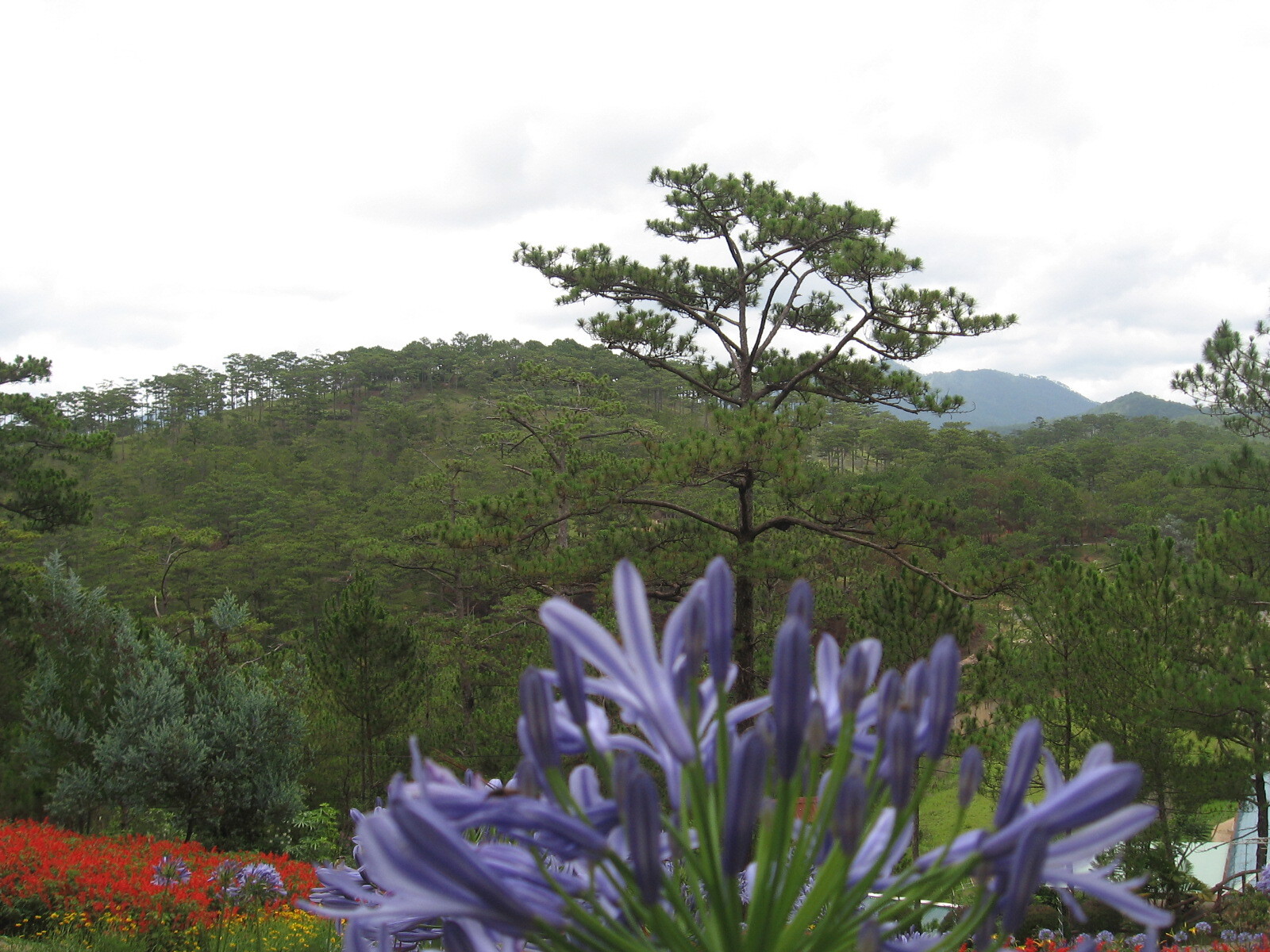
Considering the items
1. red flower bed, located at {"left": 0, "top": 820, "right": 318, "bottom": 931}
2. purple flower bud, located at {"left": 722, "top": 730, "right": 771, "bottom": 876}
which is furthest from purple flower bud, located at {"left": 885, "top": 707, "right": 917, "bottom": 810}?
red flower bed, located at {"left": 0, "top": 820, "right": 318, "bottom": 931}

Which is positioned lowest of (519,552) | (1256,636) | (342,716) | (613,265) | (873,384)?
(342,716)

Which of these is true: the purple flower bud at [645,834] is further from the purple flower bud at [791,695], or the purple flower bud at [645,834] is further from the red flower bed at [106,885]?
the red flower bed at [106,885]

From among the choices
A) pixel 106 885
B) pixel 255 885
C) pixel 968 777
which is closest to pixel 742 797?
pixel 968 777

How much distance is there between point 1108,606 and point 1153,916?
38.2 ft

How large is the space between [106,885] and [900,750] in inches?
304

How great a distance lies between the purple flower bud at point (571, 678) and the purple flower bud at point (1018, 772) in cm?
40

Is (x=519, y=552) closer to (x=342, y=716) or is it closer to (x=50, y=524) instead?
(x=342, y=716)

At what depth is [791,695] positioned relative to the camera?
746 millimetres

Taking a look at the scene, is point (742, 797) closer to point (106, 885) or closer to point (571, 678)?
point (571, 678)

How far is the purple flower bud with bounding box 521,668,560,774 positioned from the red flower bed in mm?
5276

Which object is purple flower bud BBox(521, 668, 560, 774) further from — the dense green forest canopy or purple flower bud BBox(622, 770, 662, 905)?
the dense green forest canopy

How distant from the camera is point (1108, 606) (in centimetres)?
1056

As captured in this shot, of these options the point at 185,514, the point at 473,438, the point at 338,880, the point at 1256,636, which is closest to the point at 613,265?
the point at 1256,636

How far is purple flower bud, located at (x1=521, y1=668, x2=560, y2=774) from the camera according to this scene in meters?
0.74
